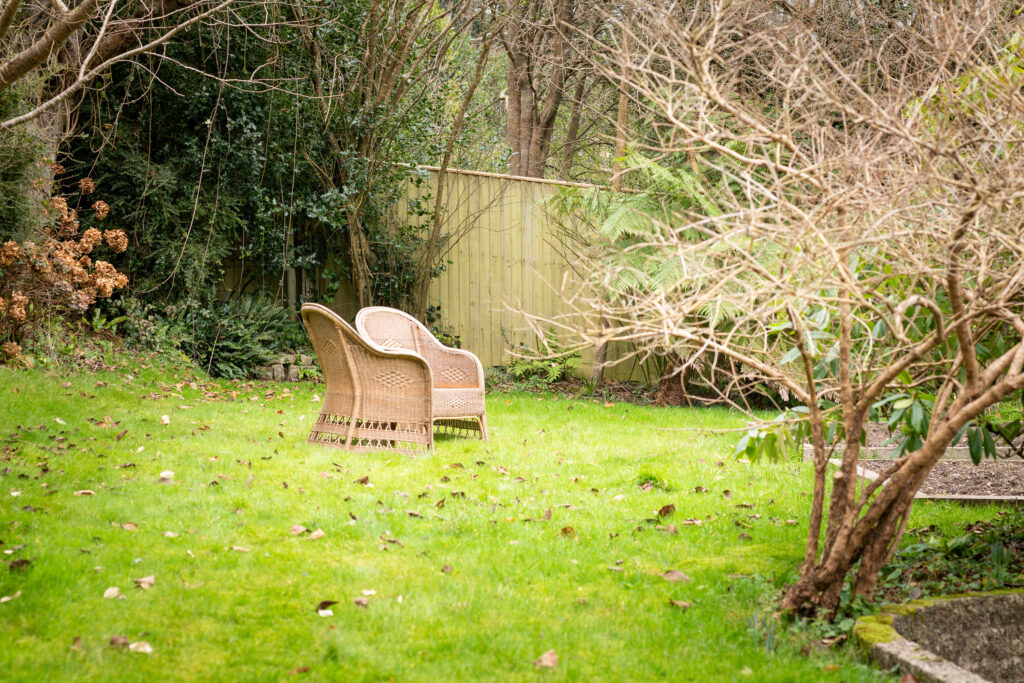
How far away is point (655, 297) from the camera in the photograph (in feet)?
8.04

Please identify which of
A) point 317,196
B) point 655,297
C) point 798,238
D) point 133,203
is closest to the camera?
point 798,238

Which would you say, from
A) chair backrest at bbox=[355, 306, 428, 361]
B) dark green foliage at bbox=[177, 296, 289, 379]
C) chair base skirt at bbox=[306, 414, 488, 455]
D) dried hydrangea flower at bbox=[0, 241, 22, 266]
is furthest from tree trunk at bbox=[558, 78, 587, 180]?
chair base skirt at bbox=[306, 414, 488, 455]

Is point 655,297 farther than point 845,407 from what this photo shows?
No

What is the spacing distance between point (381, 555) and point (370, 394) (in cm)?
207

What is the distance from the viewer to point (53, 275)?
7.10 metres

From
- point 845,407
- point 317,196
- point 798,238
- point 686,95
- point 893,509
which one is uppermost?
point 317,196

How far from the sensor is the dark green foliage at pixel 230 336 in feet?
27.7

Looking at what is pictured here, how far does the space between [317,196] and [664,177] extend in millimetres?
3690

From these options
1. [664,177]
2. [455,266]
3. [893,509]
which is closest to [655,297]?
[893,509]

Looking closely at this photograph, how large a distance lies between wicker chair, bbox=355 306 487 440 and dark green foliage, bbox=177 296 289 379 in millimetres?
2842

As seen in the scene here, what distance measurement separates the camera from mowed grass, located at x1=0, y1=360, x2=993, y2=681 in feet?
8.28

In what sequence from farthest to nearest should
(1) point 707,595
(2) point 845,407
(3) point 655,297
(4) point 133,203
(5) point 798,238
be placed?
(4) point 133,203, (1) point 707,595, (2) point 845,407, (3) point 655,297, (5) point 798,238

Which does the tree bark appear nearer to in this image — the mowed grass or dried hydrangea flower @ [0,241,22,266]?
dried hydrangea flower @ [0,241,22,266]

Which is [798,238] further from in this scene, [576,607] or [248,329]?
[248,329]
